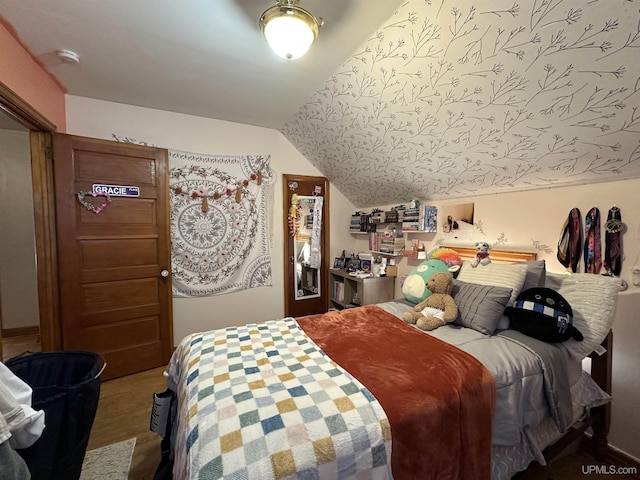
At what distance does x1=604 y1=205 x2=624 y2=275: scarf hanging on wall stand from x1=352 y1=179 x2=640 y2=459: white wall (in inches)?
1.0

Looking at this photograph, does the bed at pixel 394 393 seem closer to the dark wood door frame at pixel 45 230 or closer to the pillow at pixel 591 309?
the pillow at pixel 591 309

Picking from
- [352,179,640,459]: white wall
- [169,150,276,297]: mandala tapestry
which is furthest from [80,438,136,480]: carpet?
[352,179,640,459]: white wall

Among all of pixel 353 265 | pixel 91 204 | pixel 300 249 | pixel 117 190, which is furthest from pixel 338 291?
pixel 91 204

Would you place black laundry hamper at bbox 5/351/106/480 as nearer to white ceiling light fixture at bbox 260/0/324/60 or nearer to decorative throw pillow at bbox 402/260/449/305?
Result: white ceiling light fixture at bbox 260/0/324/60

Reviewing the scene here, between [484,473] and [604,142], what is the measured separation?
1745 millimetres

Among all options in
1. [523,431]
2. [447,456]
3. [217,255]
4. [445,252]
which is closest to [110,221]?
[217,255]

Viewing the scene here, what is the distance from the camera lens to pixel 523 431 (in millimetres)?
1190

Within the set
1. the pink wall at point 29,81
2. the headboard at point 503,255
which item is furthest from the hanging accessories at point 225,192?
the headboard at point 503,255

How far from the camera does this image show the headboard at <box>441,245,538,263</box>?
1.85m

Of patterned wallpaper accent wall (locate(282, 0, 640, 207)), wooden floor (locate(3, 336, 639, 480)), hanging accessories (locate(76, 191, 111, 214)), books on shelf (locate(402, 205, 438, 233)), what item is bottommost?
wooden floor (locate(3, 336, 639, 480))

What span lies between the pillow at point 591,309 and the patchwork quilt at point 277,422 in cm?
124

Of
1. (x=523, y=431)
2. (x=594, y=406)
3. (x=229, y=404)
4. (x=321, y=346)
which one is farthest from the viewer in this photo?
(x=594, y=406)

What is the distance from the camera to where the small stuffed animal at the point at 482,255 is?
1871 millimetres

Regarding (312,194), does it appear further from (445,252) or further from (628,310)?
(628,310)
